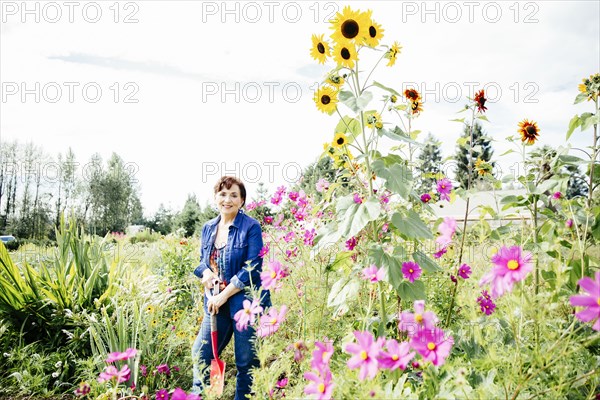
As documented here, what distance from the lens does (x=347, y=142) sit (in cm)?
202

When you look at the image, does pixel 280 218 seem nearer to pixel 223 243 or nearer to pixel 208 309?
pixel 223 243

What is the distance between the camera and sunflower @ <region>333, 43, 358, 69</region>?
5.99 ft

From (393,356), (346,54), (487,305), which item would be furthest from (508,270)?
(346,54)

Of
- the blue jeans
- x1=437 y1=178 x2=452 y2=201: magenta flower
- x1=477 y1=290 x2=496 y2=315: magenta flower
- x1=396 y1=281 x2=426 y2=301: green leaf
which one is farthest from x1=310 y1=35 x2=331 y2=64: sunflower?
the blue jeans

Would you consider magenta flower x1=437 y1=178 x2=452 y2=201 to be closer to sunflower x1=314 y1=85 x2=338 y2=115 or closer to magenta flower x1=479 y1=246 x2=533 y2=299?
sunflower x1=314 y1=85 x2=338 y2=115

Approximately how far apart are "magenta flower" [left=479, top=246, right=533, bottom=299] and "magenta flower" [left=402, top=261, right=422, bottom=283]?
0.54m

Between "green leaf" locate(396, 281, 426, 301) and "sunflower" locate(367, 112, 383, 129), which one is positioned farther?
"sunflower" locate(367, 112, 383, 129)

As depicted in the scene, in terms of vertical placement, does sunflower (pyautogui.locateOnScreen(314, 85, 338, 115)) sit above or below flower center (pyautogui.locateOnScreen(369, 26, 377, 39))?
below

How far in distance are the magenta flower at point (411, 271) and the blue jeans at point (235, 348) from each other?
1178mm

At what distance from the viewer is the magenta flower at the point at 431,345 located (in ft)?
3.92

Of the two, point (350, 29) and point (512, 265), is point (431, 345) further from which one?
point (350, 29)

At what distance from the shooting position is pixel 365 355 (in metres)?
1.25

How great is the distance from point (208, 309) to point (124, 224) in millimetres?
32597

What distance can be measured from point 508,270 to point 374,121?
985mm
